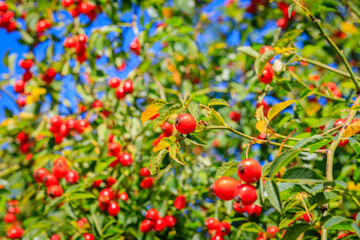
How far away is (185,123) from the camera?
1316 mm

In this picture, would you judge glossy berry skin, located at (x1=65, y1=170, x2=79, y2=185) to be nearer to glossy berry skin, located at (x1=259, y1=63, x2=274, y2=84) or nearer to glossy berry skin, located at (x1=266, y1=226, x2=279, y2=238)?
glossy berry skin, located at (x1=266, y1=226, x2=279, y2=238)

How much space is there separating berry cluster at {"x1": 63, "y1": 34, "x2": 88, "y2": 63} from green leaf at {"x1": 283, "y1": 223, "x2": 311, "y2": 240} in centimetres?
262

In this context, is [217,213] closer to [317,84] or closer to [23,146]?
[317,84]

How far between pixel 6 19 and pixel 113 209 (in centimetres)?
272

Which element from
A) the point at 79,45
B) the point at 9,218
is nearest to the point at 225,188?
the point at 79,45

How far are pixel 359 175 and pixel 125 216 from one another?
5.11ft

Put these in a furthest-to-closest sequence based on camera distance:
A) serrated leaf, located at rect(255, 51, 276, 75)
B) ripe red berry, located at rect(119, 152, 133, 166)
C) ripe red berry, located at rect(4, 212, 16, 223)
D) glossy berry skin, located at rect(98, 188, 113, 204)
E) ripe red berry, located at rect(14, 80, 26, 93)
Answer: ripe red berry, located at rect(14, 80, 26, 93), ripe red berry, located at rect(4, 212, 16, 223), ripe red berry, located at rect(119, 152, 133, 166), glossy berry skin, located at rect(98, 188, 113, 204), serrated leaf, located at rect(255, 51, 276, 75)

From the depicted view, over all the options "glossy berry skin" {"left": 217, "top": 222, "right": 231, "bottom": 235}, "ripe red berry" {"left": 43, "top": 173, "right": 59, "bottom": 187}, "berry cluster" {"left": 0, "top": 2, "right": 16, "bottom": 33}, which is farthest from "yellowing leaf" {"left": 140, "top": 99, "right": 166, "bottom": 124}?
"berry cluster" {"left": 0, "top": 2, "right": 16, "bottom": 33}

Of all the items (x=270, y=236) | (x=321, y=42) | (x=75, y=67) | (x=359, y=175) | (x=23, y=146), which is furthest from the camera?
(x=23, y=146)

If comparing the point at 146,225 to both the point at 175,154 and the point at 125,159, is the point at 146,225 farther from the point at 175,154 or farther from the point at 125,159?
the point at 175,154

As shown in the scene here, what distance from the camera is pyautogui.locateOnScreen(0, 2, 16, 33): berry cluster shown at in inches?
143

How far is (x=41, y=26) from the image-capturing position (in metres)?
3.45

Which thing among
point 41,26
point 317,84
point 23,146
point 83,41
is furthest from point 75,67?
point 317,84

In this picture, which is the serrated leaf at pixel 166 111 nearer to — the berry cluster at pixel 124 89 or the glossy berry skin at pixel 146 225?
the glossy berry skin at pixel 146 225
